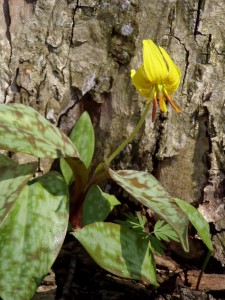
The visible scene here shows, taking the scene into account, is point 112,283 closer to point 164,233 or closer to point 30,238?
point 164,233

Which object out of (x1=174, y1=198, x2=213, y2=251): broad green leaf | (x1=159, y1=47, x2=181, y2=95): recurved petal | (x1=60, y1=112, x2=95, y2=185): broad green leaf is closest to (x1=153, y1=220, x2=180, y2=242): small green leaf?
(x1=174, y1=198, x2=213, y2=251): broad green leaf

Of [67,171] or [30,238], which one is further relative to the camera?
[67,171]

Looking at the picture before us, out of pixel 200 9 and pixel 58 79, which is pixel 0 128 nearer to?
pixel 58 79

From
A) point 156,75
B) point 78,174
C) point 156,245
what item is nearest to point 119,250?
point 156,245

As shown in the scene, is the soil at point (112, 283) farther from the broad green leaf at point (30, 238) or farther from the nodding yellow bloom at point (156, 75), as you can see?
the nodding yellow bloom at point (156, 75)

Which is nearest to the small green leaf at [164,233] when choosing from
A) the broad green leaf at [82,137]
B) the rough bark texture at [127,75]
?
the rough bark texture at [127,75]
